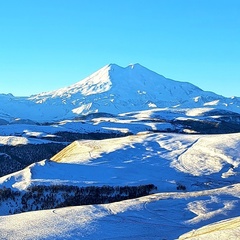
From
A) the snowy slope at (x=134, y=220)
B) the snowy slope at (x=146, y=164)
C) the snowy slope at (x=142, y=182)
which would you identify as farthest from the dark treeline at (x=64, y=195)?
the snowy slope at (x=134, y=220)

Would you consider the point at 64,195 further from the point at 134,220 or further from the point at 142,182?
the point at 134,220

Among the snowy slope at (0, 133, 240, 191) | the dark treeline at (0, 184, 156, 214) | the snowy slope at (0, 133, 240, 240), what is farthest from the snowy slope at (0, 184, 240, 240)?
the snowy slope at (0, 133, 240, 191)

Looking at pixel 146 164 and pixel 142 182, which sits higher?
pixel 146 164

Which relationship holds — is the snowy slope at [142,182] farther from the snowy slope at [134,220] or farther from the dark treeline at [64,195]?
the dark treeline at [64,195]

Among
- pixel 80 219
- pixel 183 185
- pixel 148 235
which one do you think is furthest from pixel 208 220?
pixel 183 185

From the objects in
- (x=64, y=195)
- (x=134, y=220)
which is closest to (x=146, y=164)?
(x=64, y=195)

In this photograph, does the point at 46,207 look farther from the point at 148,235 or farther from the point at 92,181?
the point at 148,235

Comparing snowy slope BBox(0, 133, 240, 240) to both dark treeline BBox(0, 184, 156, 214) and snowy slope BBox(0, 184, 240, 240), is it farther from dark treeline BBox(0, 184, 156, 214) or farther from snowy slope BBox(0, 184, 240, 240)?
dark treeline BBox(0, 184, 156, 214)
